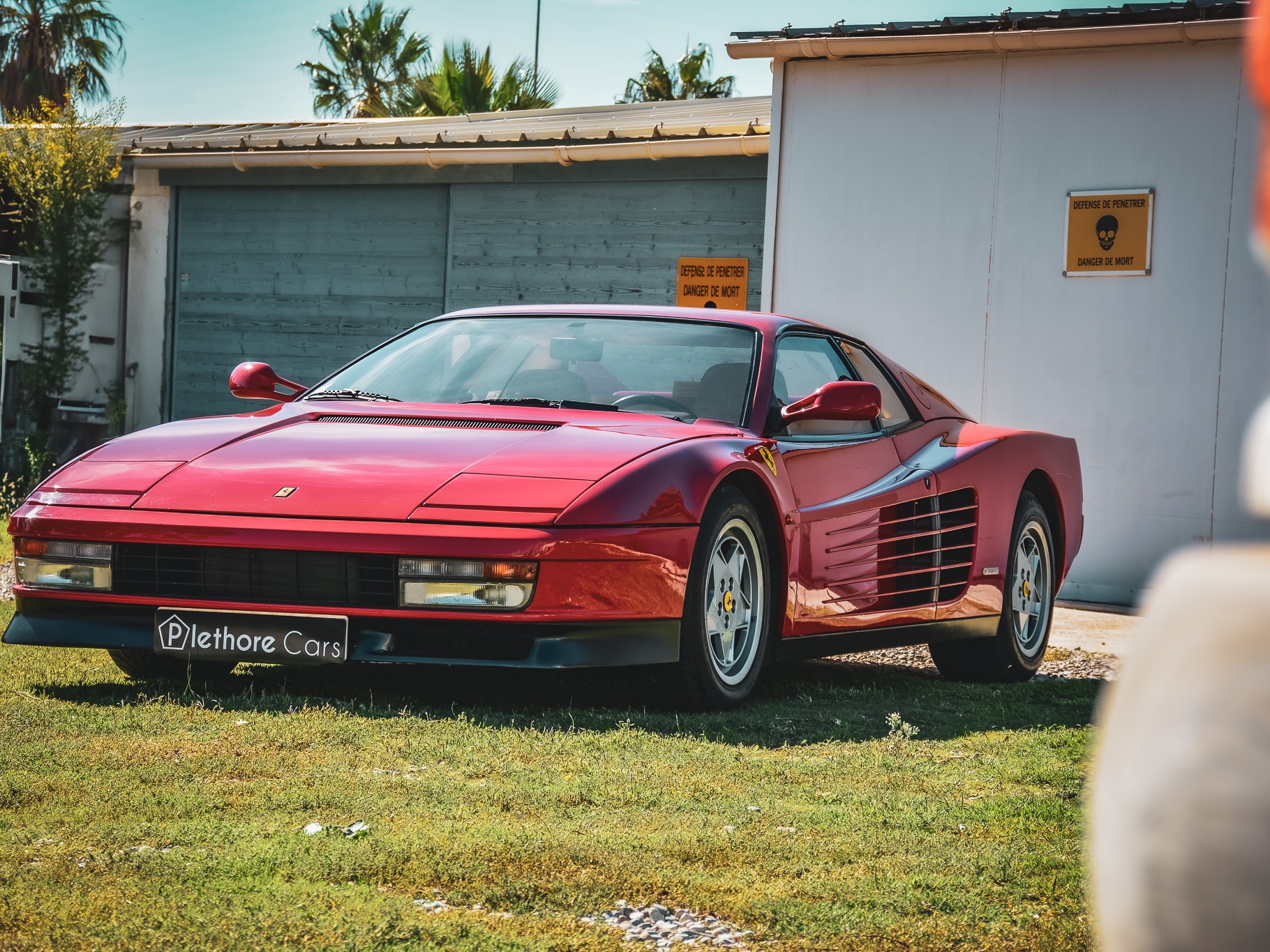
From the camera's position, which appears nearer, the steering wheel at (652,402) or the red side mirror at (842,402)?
the red side mirror at (842,402)

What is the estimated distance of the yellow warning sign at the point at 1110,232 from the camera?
957 cm

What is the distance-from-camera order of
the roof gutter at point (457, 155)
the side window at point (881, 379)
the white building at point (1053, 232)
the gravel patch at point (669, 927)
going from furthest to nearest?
1. the roof gutter at point (457, 155)
2. the white building at point (1053, 232)
3. the side window at point (881, 379)
4. the gravel patch at point (669, 927)

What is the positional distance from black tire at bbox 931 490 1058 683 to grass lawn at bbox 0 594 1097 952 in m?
1.19

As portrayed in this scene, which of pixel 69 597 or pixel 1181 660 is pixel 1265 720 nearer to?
pixel 1181 660

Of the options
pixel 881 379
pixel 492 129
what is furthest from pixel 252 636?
pixel 492 129

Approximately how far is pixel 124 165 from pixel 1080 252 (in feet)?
29.5

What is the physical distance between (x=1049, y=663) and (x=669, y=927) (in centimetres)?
482

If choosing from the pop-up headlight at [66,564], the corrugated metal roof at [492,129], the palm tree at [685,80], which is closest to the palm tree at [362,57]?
the palm tree at [685,80]

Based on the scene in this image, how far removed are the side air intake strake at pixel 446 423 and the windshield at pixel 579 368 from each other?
318 mm

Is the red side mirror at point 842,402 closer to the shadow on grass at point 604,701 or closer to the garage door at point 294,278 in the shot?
the shadow on grass at point 604,701

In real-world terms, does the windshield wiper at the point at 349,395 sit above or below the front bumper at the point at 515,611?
above

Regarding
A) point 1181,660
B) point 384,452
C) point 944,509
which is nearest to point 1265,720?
point 1181,660

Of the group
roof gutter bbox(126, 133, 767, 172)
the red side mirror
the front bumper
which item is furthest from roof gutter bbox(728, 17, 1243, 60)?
the front bumper

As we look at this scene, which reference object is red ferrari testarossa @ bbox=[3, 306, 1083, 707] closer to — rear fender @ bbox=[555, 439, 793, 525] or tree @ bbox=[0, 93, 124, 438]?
rear fender @ bbox=[555, 439, 793, 525]
